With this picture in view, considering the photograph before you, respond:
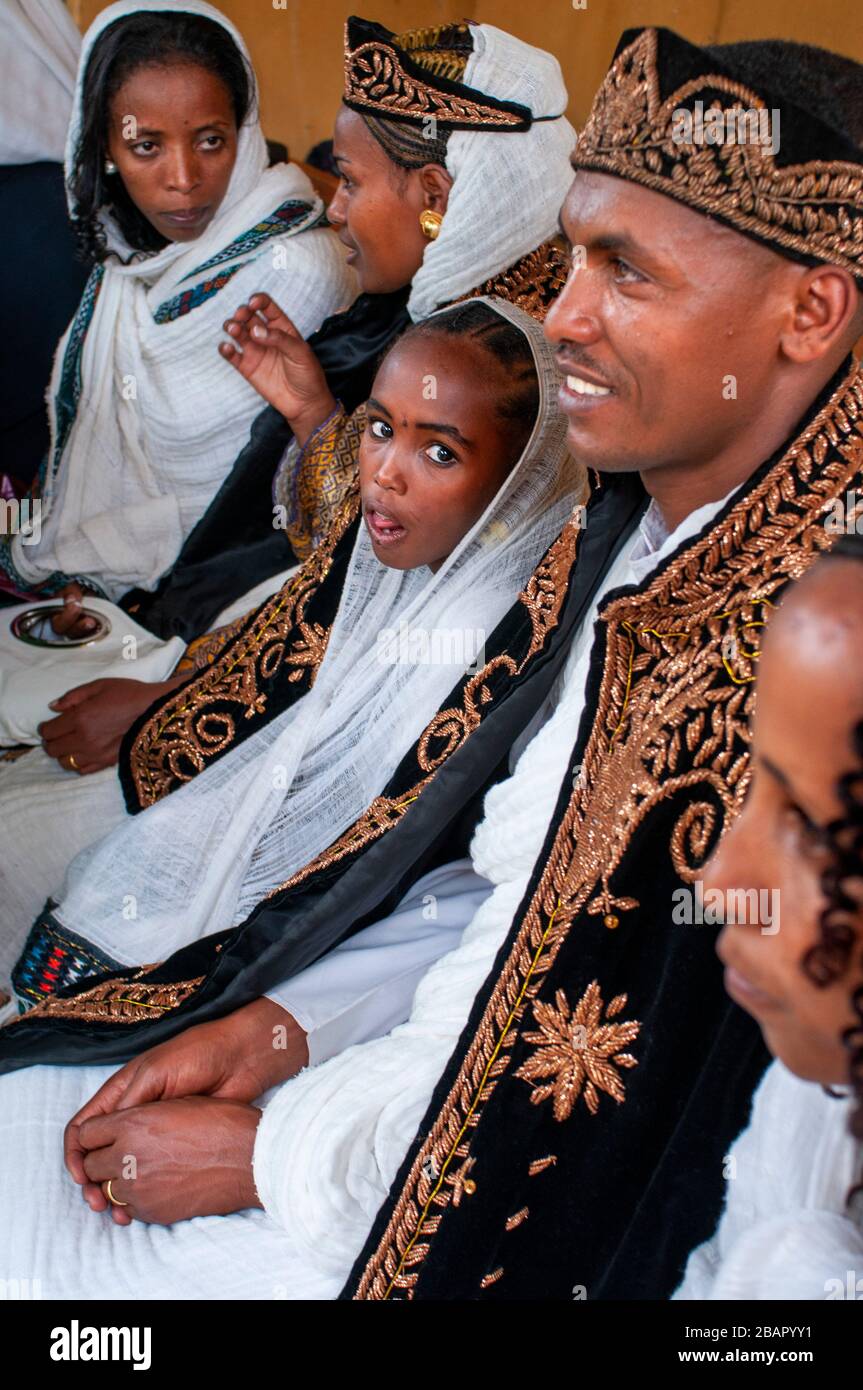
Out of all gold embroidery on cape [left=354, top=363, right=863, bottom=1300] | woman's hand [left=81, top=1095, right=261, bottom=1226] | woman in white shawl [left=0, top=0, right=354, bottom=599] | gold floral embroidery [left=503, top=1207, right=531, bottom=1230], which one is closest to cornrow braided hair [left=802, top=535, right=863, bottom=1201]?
gold embroidery on cape [left=354, top=363, right=863, bottom=1300]

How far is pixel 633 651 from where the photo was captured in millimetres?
1219

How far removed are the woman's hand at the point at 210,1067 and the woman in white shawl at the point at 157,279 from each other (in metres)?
1.41

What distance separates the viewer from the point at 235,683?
196 cm

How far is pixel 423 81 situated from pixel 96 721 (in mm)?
1099

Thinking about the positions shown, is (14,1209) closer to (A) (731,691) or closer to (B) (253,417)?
(A) (731,691)

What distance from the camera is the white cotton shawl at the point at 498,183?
191cm

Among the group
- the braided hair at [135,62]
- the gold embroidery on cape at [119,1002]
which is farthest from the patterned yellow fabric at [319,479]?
the gold embroidery on cape at [119,1002]

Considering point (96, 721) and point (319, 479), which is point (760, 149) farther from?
point (96, 721)

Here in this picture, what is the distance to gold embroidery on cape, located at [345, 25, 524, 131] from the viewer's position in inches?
76.2

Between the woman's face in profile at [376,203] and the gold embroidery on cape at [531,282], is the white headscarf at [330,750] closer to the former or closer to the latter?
the gold embroidery on cape at [531,282]

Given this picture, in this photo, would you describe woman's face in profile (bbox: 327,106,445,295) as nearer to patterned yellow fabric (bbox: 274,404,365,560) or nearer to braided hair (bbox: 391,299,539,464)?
patterned yellow fabric (bbox: 274,404,365,560)

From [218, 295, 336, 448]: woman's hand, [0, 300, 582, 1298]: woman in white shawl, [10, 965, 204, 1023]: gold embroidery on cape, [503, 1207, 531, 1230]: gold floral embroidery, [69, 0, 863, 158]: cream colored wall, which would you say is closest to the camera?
[503, 1207, 531, 1230]: gold floral embroidery

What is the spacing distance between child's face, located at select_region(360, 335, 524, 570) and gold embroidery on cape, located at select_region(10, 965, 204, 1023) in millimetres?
604

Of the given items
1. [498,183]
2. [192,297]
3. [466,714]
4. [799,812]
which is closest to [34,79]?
[192,297]
